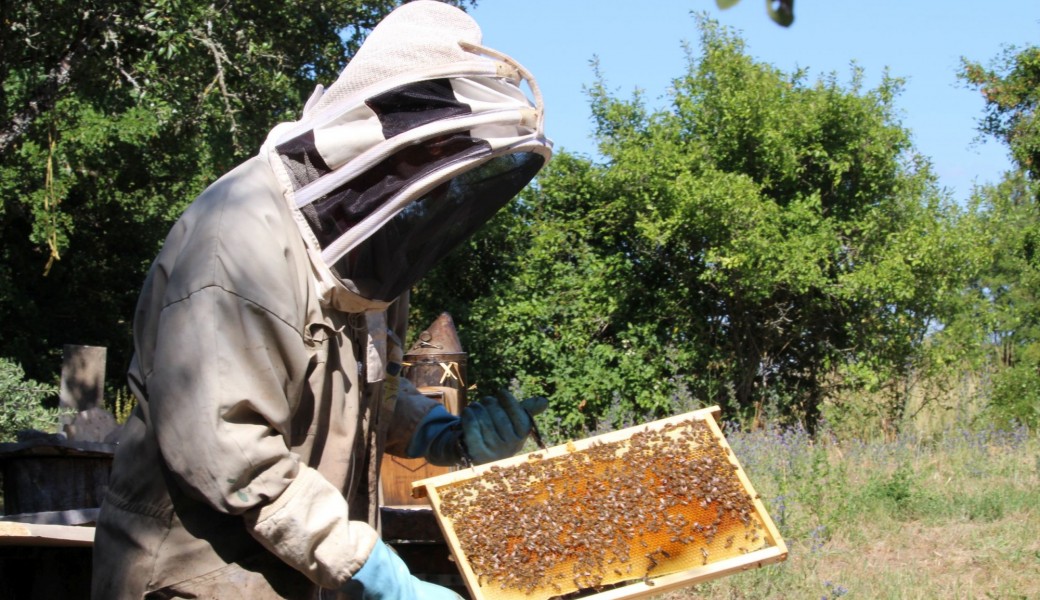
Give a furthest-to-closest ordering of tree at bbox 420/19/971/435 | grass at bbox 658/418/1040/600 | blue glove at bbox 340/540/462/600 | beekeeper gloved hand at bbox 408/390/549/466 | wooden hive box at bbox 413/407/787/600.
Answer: tree at bbox 420/19/971/435 → grass at bbox 658/418/1040/600 → beekeeper gloved hand at bbox 408/390/549/466 → wooden hive box at bbox 413/407/787/600 → blue glove at bbox 340/540/462/600

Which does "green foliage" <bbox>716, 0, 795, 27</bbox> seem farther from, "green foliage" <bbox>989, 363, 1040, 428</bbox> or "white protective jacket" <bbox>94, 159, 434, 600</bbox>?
"green foliage" <bbox>989, 363, 1040, 428</bbox>

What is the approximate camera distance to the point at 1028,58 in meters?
13.5

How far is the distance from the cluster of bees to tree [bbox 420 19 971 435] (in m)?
6.41

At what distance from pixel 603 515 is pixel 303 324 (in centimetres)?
127

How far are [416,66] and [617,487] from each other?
147cm

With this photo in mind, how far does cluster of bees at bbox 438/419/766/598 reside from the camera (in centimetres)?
285

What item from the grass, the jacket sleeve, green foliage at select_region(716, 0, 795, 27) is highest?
green foliage at select_region(716, 0, 795, 27)

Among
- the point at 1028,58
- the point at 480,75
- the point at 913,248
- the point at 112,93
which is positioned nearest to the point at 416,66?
the point at 480,75

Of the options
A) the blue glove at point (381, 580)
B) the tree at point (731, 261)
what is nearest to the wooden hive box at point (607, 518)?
the blue glove at point (381, 580)

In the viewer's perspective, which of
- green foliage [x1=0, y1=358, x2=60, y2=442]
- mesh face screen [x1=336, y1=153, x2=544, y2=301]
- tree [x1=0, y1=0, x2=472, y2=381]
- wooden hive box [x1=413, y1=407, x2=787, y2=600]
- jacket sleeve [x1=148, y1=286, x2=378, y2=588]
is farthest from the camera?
green foliage [x1=0, y1=358, x2=60, y2=442]

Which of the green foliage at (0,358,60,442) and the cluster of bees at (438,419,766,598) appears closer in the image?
the cluster of bees at (438,419,766,598)

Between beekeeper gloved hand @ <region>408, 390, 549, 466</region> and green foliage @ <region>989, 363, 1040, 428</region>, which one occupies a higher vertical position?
beekeeper gloved hand @ <region>408, 390, 549, 466</region>

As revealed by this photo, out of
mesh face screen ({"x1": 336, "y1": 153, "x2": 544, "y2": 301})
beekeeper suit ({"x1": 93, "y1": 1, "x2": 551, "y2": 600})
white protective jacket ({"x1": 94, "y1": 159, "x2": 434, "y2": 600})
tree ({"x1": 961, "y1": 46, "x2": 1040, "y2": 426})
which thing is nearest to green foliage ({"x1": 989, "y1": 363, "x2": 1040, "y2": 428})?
tree ({"x1": 961, "y1": 46, "x2": 1040, "y2": 426})

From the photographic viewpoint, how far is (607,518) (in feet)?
9.91
